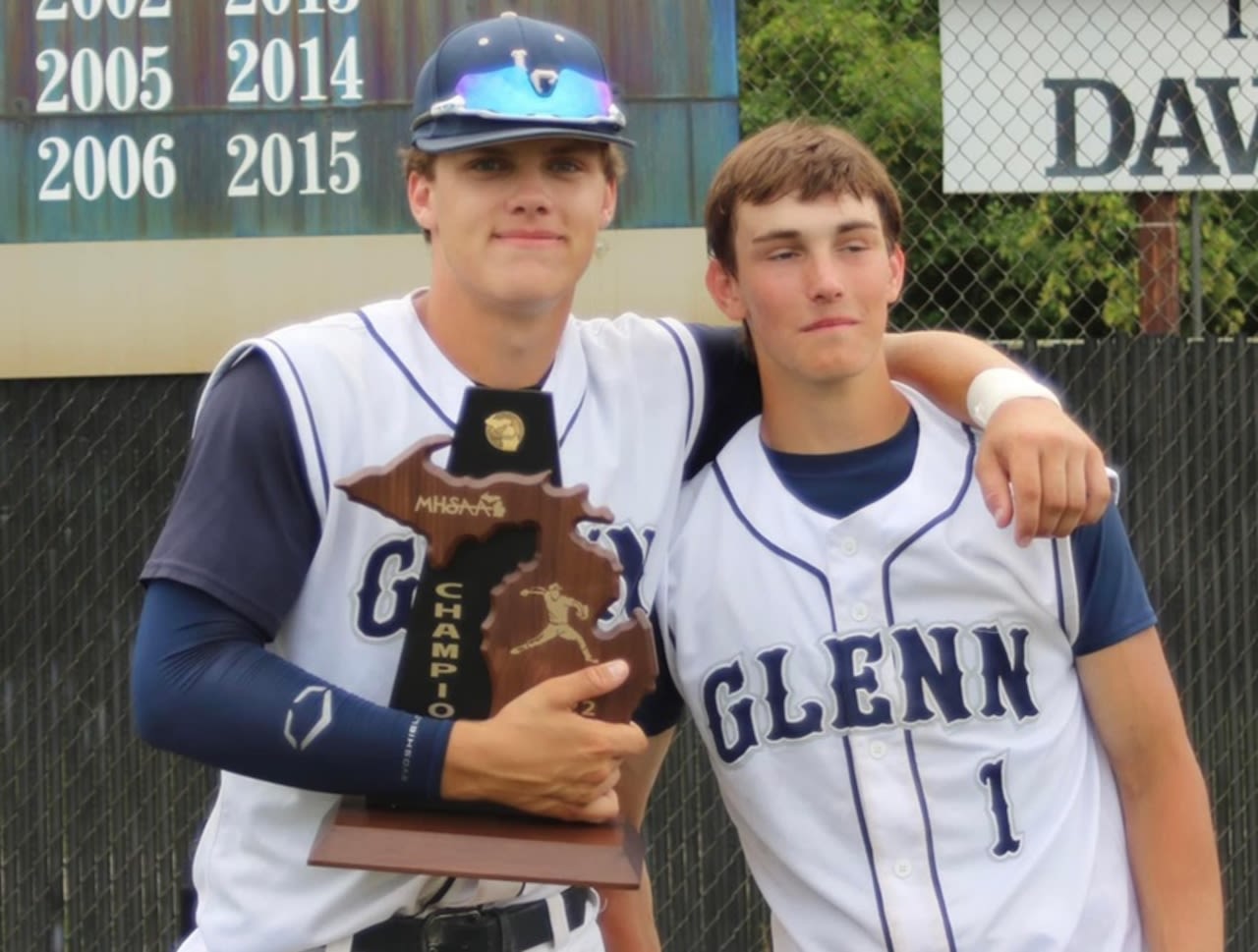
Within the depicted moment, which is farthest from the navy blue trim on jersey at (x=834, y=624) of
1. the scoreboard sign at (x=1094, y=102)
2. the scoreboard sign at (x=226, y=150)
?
the scoreboard sign at (x=1094, y=102)

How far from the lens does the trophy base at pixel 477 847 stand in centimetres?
207

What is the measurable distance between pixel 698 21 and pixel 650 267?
0.82 meters

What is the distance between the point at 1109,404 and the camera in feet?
18.3

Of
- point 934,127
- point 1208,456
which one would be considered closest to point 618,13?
point 1208,456

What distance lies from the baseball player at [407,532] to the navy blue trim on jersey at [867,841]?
1.18 ft

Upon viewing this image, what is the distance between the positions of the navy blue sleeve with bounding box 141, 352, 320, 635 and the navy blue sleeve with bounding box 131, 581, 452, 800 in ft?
0.12

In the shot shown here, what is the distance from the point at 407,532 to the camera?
7.45 feet

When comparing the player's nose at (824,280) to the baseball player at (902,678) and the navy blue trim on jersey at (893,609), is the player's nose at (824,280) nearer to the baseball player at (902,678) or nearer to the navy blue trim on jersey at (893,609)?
the baseball player at (902,678)

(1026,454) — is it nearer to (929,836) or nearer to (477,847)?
(929,836)

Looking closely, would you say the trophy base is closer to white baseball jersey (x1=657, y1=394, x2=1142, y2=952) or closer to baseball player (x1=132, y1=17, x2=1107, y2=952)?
baseball player (x1=132, y1=17, x2=1107, y2=952)

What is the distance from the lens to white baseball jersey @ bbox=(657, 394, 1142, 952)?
7.80 ft

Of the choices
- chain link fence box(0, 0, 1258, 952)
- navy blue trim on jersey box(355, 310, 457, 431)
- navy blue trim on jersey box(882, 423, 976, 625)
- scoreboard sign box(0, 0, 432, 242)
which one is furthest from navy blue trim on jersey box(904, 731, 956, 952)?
scoreboard sign box(0, 0, 432, 242)

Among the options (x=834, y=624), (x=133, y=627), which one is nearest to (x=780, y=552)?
(x=834, y=624)

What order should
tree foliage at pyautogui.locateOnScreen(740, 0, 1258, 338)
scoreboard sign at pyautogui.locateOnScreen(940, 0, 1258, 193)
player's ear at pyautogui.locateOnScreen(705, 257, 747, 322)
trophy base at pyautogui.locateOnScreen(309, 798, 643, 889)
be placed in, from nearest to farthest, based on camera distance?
trophy base at pyautogui.locateOnScreen(309, 798, 643, 889) < player's ear at pyautogui.locateOnScreen(705, 257, 747, 322) < scoreboard sign at pyautogui.locateOnScreen(940, 0, 1258, 193) < tree foliage at pyautogui.locateOnScreen(740, 0, 1258, 338)
